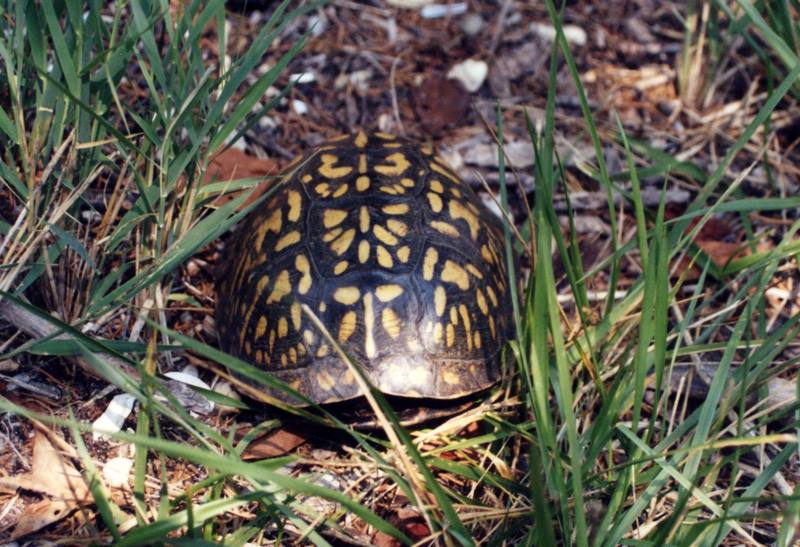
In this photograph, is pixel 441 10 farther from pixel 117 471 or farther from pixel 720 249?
pixel 117 471

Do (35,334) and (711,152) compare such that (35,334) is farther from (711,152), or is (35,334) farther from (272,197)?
(711,152)

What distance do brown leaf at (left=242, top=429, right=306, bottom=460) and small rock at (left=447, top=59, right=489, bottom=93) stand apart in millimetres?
2031

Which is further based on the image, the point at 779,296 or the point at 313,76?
the point at 313,76

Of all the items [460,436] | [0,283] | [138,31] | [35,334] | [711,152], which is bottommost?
[460,436]

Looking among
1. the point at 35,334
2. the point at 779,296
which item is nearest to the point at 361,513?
the point at 35,334

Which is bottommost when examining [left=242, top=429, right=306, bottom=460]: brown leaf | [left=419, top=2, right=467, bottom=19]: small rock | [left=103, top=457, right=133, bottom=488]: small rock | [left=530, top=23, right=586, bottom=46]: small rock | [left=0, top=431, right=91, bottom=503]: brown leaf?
[left=242, top=429, right=306, bottom=460]: brown leaf

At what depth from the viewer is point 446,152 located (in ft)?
11.8

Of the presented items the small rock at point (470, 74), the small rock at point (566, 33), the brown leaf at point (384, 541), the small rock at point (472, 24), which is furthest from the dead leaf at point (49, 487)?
the small rock at point (566, 33)

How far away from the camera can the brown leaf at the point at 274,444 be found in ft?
7.73

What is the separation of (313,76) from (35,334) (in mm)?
2009

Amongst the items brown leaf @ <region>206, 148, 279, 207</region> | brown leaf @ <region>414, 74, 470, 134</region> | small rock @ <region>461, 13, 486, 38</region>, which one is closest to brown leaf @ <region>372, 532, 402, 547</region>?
brown leaf @ <region>206, 148, 279, 207</region>

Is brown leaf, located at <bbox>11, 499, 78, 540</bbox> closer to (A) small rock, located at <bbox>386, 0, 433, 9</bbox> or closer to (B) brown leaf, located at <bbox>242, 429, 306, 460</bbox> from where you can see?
(B) brown leaf, located at <bbox>242, 429, 306, 460</bbox>

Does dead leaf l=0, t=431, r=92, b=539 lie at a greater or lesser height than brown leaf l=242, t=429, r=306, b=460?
greater

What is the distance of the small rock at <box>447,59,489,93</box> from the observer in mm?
3834
